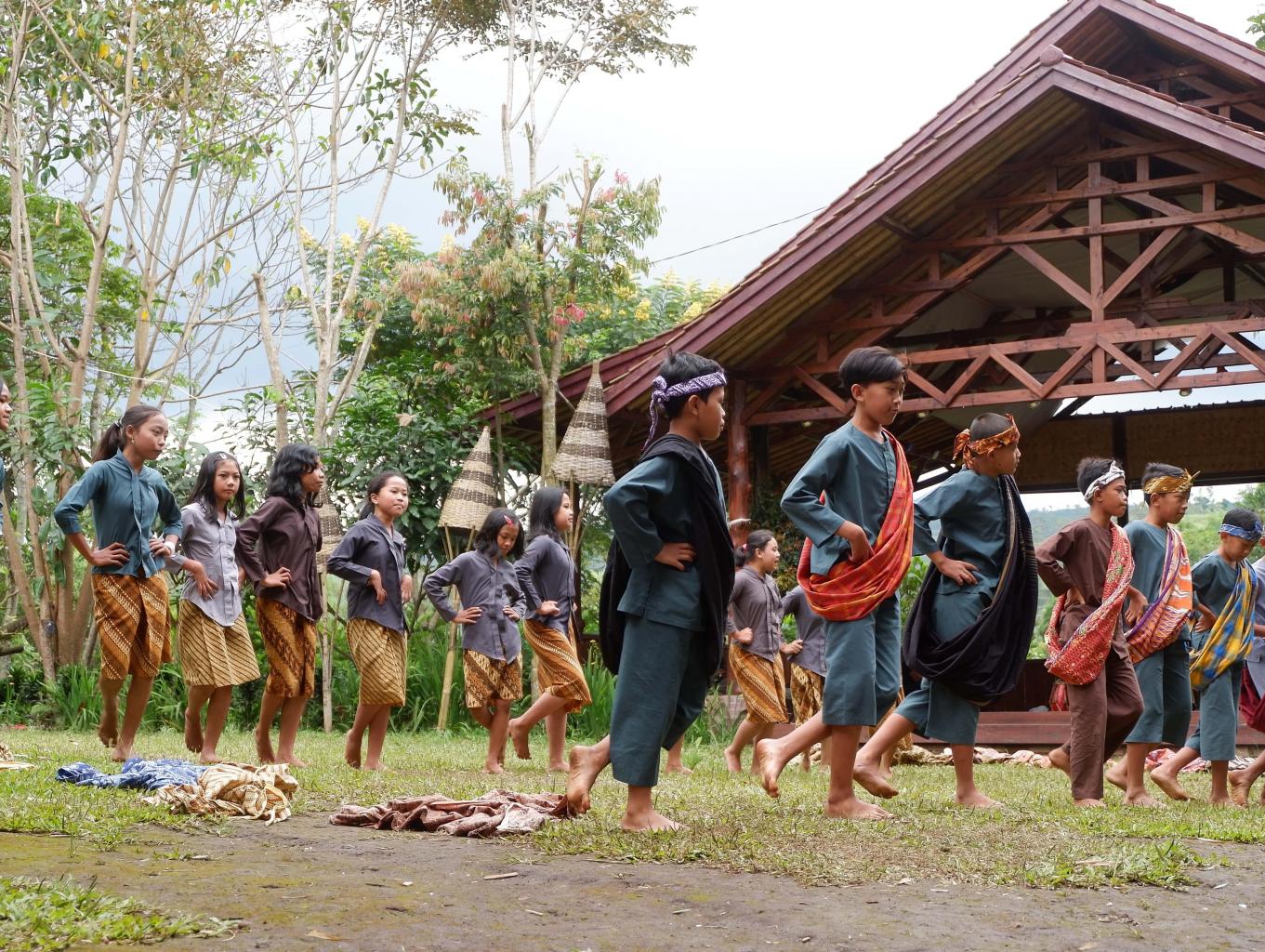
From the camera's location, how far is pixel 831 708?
504cm

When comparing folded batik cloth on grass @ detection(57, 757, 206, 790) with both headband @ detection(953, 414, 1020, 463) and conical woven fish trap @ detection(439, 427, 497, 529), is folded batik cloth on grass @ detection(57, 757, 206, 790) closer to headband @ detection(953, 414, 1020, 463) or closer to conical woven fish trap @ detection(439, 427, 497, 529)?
headband @ detection(953, 414, 1020, 463)

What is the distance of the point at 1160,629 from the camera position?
260 inches

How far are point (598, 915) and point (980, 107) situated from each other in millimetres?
9367

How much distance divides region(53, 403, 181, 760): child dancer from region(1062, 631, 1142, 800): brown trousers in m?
4.32

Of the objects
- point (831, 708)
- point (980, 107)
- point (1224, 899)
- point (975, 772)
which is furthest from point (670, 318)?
point (1224, 899)

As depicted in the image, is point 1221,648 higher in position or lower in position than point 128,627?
higher

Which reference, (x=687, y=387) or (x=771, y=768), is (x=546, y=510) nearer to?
(x=771, y=768)

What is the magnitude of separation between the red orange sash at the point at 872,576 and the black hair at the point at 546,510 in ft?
10.0

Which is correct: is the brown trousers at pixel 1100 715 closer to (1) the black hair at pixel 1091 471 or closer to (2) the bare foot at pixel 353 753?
(1) the black hair at pixel 1091 471

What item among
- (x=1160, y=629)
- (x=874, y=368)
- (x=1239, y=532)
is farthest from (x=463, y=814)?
(x=1239, y=532)

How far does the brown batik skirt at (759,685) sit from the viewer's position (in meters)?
9.26

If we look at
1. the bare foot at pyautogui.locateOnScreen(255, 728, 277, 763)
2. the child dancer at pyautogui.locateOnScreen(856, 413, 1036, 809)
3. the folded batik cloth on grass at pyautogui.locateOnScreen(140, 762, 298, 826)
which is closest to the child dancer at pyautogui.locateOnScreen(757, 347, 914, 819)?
the child dancer at pyautogui.locateOnScreen(856, 413, 1036, 809)

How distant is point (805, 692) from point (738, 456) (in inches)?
123

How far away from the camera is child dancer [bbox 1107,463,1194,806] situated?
6.60 meters
